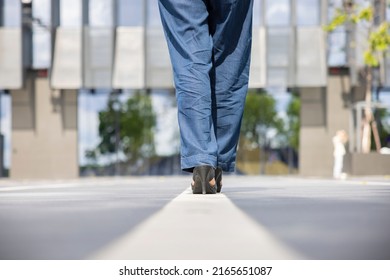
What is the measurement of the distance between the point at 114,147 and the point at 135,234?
90.3ft

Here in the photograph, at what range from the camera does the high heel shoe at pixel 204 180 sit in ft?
12.6

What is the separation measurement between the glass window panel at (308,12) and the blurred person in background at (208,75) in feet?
72.9

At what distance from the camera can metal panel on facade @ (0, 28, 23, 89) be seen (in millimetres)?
26562

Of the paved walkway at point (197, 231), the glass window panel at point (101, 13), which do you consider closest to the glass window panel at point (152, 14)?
the glass window panel at point (101, 13)

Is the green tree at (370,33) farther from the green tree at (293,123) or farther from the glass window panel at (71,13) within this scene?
the glass window panel at (71,13)

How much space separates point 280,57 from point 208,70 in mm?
21957

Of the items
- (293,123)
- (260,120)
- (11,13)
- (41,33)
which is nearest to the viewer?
(11,13)

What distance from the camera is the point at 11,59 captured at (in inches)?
1045

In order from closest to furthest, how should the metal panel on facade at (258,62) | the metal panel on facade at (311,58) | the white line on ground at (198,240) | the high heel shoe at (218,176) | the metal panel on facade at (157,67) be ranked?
the white line on ground at (198,240) → the high heel shoe at (218,176) → the metal panel on facade at (311,58) → the metal panel on facade at (258,62) → the metal panel on facade at (157,67)

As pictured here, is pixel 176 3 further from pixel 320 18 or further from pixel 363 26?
pixel 320 18

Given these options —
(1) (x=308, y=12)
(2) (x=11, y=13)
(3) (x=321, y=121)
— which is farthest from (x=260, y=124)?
(2) (x=11, y=13)

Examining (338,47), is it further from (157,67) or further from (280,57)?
(157,67)

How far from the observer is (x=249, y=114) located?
3047cm

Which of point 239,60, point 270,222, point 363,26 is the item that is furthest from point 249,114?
point 270,222
